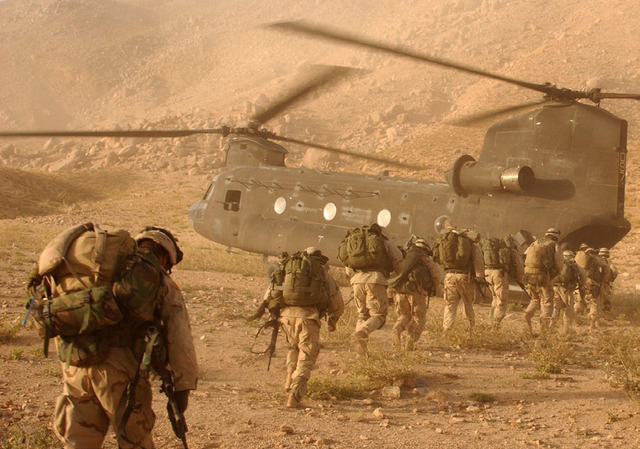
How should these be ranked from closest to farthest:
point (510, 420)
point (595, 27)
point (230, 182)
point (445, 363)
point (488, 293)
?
point (510, 420) < point (445, 363) < point (488, 293) < point (230, 182) < point (595, 27)

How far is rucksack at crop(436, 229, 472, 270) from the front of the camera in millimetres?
9766

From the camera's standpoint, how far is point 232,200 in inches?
643

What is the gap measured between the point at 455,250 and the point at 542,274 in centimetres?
184

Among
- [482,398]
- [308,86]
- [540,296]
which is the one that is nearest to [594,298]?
[540,296]

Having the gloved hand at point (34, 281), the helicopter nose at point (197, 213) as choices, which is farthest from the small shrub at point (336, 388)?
the helicopter nose at point (197, 213)

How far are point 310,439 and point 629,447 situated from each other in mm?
2543

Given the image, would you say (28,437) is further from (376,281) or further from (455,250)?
(455,250)

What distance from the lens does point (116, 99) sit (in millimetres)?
75062

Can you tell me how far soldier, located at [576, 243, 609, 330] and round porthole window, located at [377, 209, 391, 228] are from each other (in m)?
3.75

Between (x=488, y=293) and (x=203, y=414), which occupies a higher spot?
(x=488, y=293)

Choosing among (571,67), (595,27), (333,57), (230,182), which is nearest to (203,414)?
(230,182)

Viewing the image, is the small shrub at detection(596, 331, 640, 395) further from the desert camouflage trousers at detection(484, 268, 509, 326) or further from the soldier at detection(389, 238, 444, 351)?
the soldier at detection(389, 238, 444, 351)

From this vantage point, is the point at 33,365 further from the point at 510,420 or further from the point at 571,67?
the point at 571,67

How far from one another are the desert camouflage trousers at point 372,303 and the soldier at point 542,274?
3049 mm
